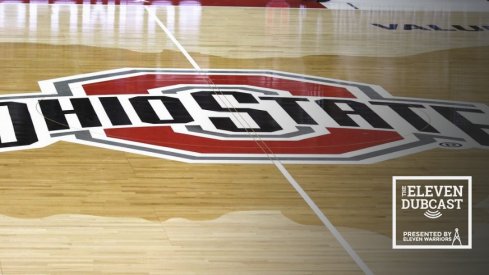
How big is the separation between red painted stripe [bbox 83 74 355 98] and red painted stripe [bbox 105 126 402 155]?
0.91 m

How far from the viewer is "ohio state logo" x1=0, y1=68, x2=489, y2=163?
564cm

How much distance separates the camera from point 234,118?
6219 mm

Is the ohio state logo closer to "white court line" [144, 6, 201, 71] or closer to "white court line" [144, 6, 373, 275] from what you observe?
"white court line" [144, 6, 373, 275]

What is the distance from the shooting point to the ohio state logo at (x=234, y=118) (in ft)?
18.5

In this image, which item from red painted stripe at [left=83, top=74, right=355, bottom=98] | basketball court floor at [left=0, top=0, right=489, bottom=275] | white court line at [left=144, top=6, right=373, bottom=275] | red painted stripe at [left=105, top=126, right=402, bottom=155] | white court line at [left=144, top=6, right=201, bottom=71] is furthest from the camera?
white court line at [left=144, top=6, right=201, bottom=71]

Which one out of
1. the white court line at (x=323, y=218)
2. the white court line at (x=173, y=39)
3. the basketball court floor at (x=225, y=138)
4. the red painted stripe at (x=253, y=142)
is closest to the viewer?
the white court line at (x=323, y=218)

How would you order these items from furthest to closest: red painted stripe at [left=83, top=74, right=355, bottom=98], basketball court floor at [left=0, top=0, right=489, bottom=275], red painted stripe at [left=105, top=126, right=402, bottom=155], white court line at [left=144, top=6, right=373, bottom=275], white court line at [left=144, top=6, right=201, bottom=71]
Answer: white court line at [left=144, top=6, right=201, bottom=71] < red painted stripe at [left=83, top=74, right=355, bottom=98] < red painted stripe at [left=105, top=126, right=402, bottom=155] < basketball court floor at [left=0, top=0, right=489, bottom=275] < white court line at [left=144, top=6, right=373, bottom=275]

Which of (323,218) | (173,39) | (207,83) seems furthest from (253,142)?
(173,39)

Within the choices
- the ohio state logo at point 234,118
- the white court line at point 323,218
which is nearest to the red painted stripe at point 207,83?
the ohio state logo at point 234,118

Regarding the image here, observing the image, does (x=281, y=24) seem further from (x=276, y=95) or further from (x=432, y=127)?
(x=432, y=127)

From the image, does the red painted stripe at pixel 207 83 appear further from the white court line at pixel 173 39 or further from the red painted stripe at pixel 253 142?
the red painted stripe at pixel 253 142

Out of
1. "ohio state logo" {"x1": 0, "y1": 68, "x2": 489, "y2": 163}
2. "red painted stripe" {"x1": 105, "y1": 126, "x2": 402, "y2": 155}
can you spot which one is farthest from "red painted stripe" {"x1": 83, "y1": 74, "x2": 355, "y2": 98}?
"red painted stripe" {"x1": 105, "y1": 126, "x2": 402, "y2": 155}

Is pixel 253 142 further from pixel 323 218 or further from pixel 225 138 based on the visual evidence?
pixel 323 218

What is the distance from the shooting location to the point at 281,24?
958 centimetres
